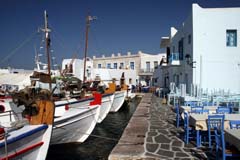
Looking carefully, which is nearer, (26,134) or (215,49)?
(26,134)

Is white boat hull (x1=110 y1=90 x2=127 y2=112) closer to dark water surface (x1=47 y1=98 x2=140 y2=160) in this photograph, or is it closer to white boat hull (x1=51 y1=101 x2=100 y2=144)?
dark water surface (x1=47 y1=98 x2=140 y2=160)

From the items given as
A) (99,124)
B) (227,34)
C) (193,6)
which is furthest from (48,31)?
(227,34)

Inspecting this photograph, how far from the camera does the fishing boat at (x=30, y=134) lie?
178 inches

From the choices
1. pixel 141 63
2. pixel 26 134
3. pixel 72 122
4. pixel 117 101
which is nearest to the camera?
pixel 26 134

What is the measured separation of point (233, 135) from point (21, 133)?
4.32 meters

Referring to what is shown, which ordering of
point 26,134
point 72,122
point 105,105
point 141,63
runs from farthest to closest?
point 141,63 < point 105,105 < point 72,122 < point 26,134

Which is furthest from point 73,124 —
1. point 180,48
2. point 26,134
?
point 180,48

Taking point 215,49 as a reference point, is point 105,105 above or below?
below

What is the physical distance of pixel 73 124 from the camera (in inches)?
351

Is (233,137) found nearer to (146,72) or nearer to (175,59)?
(175,59)

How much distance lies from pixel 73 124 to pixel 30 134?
4005mm

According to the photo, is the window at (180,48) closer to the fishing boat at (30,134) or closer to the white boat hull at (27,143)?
the fishing boat at (30,134)

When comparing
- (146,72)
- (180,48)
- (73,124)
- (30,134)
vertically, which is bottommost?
(73,124)

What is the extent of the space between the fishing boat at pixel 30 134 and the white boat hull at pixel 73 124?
7.72 feet
